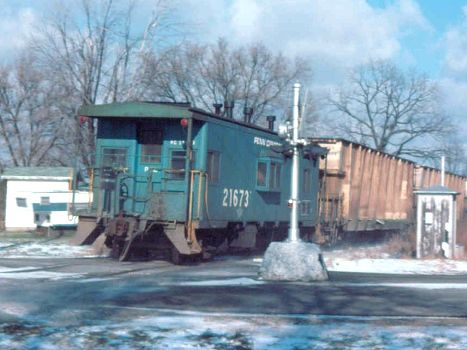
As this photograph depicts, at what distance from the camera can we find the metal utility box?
21.1m

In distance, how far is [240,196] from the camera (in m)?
21.3

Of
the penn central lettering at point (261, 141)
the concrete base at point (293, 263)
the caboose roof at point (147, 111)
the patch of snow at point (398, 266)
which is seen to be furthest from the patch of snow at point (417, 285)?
the penn central lettering at point (261, 141)

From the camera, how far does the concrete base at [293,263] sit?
15.3 meters

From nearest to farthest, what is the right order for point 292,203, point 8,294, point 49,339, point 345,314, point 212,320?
point 49,339
point 212,320
point 345,314
point 8,294
point 292,203

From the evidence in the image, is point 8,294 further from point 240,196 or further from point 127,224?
point 240,196

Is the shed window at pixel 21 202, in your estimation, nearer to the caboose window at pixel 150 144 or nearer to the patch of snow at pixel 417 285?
the caboose window at pixel 150 144

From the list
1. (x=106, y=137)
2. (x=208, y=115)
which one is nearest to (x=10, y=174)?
(x=106, y=137)

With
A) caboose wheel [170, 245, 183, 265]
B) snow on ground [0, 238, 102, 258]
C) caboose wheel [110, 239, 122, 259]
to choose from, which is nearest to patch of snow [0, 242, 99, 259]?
snow on ground [0, 238, 102, 258]

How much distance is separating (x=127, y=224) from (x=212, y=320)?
29.1ft

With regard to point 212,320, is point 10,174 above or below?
above

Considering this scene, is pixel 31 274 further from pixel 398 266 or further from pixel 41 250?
pixel 398 266

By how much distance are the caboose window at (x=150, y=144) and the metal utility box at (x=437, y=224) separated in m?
6.47

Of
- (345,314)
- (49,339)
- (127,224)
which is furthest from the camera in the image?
(127,224)

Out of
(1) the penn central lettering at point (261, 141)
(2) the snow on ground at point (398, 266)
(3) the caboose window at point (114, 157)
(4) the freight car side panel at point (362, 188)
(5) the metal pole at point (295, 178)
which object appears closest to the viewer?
(5) the metal pole at point (295, 178)
